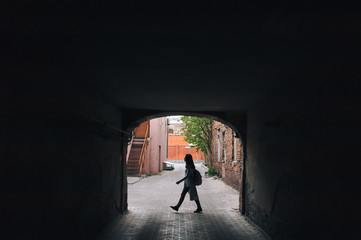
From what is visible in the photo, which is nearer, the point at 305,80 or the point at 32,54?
the point at 32,54

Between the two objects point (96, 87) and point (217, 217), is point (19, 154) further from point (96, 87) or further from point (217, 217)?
point (217, 217)

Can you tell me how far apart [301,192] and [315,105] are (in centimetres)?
127

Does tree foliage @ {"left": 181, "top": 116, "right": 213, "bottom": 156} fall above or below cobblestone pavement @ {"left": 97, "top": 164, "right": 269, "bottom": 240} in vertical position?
above

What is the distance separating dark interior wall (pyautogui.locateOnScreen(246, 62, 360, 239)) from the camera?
3.28m

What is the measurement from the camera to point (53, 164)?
4.20 meters

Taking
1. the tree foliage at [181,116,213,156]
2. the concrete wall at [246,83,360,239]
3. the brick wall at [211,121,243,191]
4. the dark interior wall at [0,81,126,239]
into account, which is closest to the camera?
the dark interior wall at [0,81,126,239]

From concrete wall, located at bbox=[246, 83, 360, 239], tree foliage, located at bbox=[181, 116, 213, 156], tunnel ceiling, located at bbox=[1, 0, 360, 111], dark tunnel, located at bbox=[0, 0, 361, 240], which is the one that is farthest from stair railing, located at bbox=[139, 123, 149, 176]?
tunnel ceiling, located at bbox=[1, 0, 360, 111]

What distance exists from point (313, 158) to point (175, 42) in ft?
7.49

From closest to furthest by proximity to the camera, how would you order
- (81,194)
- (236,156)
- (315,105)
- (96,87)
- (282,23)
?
1. (282,23)
2. (315,105)
3. (81,194)
4. (96,87)
5. (236,156)

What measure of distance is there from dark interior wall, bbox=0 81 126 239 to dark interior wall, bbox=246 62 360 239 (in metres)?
3.30

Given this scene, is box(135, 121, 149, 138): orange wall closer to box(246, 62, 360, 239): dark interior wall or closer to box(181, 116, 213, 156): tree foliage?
box(181, 116, 213, 156): tree foliage

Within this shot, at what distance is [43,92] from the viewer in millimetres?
3930

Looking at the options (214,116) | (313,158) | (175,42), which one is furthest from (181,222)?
(175,42)

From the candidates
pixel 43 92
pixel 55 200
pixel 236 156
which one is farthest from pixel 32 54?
pixel 236 156
